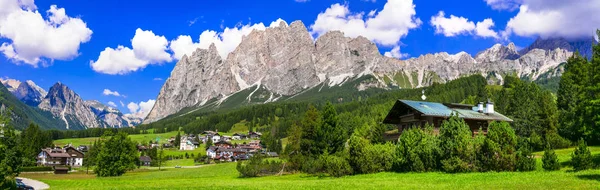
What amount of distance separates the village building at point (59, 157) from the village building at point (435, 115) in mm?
139818

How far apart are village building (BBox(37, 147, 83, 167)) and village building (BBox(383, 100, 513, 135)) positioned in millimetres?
139818

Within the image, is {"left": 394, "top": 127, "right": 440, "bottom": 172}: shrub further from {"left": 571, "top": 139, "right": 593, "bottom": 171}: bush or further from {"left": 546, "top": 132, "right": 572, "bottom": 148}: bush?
{"left": 546, "top": 132, "right": 572, "bottom": 148}: bush

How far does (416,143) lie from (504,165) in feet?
25.4

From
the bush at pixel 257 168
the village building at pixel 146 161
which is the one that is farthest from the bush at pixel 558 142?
A: the village building at pixel 146 161

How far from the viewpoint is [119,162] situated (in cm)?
9138

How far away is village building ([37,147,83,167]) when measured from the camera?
161 m

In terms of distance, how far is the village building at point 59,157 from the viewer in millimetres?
160562

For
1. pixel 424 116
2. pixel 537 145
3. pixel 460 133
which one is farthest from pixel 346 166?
pixel 537 145

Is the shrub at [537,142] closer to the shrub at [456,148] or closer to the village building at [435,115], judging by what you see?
the village building at [435,115]

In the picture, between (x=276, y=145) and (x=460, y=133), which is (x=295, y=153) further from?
(x=276, y=145)

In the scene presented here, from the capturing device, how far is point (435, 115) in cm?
5934

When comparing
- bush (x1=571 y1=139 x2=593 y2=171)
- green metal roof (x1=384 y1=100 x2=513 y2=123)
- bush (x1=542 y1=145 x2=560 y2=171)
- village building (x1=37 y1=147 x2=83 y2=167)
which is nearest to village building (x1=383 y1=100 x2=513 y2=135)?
green metal roof (x1=384 y1=100 x2=513 y2=123)

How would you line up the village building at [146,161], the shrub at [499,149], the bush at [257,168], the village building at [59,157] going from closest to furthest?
the shrub at [499,149]
the bush at [257,168]
the village building at [146,161]
the village building at [59,157]

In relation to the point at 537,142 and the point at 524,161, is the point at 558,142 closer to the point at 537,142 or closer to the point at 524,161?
the point at 537,142
